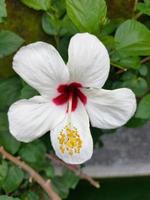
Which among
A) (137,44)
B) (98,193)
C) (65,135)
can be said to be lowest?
(98,193)

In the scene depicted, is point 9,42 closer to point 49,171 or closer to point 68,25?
Result: point 68,25

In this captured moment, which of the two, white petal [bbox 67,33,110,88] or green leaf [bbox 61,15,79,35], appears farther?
green leaf [bbox 61,15,79,35]

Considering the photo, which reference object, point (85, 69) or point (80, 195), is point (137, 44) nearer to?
point (85, 69)

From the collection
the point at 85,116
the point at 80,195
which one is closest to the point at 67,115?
the point at 85,116

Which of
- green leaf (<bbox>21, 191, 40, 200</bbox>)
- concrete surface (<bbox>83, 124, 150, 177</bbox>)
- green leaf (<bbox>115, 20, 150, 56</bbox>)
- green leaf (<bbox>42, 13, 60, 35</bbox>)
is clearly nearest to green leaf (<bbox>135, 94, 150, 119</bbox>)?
green leaf (<bbox>115, 20, 150, 56</bbox>)

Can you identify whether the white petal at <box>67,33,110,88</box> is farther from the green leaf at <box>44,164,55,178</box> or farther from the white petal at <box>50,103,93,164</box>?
the green leaf at <box>44,164,55,178</box>
